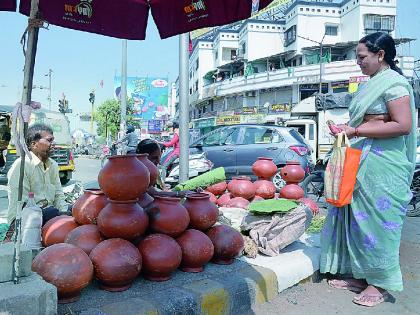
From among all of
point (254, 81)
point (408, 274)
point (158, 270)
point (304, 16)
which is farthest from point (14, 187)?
point (304, 16)

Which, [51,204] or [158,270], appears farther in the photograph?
[51,204]

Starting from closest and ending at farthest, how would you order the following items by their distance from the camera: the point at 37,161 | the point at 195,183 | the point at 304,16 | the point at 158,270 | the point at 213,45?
the point at 158,270
the point at 37,161
the point at 195,183
the point at 304,16
the point at 213,45

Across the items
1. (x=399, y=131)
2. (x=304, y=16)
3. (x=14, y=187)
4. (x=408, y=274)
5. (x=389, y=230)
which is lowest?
(x=408, y=274)

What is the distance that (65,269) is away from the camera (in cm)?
213

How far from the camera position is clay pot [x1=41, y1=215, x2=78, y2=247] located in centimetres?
267

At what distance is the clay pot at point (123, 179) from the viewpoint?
246cm

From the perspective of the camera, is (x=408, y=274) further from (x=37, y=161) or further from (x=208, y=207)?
(x=37, y=161)

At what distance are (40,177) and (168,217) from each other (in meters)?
1.51

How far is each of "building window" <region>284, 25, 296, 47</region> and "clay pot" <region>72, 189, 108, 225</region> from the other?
39.1 metres

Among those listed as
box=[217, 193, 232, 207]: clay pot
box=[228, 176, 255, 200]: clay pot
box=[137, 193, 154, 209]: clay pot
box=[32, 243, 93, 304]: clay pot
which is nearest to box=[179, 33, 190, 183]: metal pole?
box=[217, 193, 232, 207]: clay pot

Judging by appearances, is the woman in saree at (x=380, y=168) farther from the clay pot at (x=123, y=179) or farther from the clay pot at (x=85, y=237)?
the clay pot at (x=85, y=237)

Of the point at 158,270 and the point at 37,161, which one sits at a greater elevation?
the point at 37,161

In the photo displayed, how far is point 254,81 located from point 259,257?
36.7 metres

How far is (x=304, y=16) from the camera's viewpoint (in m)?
38.7
